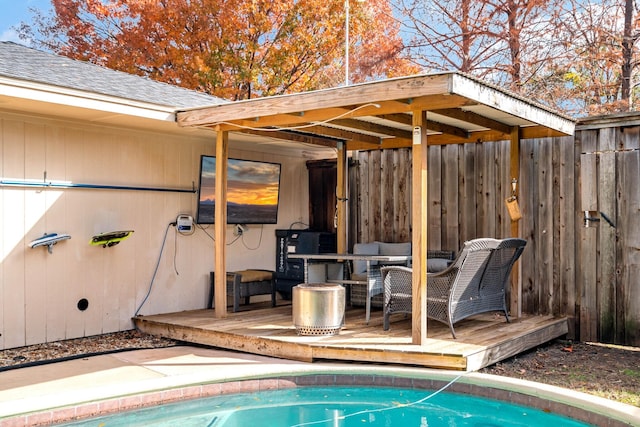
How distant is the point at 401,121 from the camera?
249 inches

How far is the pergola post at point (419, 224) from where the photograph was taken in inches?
206

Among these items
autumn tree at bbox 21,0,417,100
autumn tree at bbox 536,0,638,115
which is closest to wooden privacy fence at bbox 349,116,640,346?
autumn tree at bbox 536,0,638,115

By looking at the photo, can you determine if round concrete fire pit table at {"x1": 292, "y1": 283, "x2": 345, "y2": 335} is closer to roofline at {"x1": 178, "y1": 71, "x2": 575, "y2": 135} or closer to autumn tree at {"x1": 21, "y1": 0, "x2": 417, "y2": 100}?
roofline at {"x1": 178, "y1": 71, "x2": 575, "y2": 135}

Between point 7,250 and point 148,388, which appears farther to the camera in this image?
point 7,250

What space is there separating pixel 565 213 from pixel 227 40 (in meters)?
8.37

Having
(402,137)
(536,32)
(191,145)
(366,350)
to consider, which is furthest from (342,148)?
(536,32)

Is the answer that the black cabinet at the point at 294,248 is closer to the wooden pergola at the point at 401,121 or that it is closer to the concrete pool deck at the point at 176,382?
the wooden pergola at the point at 401,121

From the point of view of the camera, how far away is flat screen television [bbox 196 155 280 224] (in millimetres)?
7699

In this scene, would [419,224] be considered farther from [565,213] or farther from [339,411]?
[565,213]

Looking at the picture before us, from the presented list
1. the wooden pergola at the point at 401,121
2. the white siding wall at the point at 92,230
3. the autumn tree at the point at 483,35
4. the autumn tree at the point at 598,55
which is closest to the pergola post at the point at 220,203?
the wooden pergola at the point at 401,121

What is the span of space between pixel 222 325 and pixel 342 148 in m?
3.06

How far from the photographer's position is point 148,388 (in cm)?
448

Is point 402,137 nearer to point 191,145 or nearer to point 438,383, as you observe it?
point 191,145

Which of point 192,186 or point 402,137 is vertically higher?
point 402,137
